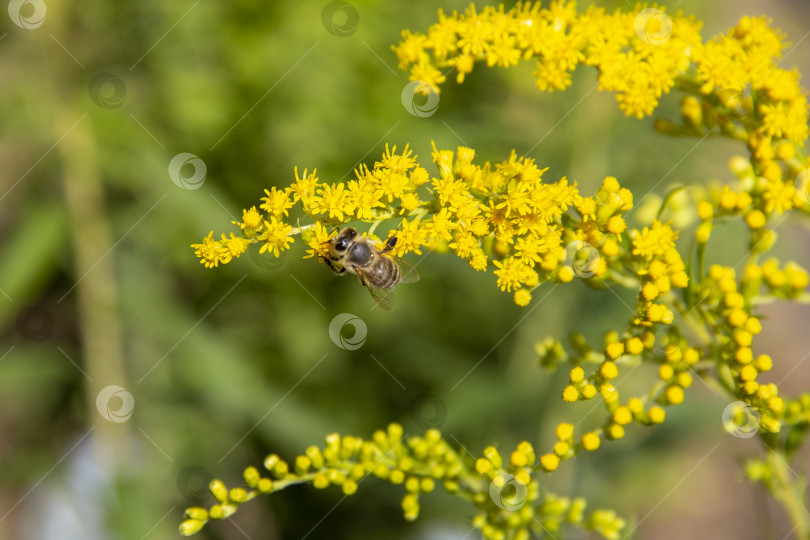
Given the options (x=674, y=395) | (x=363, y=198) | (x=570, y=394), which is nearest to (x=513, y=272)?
(x=570, y=394)

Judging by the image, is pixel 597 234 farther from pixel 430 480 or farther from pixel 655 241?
pixel 430 480

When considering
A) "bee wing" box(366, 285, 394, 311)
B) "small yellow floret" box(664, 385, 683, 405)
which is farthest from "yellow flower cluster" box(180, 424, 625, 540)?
"bee wing" box(366, 285, 394, 311)

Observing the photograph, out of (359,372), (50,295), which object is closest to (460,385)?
(359,372)

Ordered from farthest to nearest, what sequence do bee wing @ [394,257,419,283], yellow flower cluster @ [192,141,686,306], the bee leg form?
bee wing @ [394,257,419,283], the bee leg, yellow flower cluster @ [192,141,686,306]

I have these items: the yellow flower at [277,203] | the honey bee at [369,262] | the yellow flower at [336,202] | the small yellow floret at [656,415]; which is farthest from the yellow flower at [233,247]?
the small yellow floret at [656,415]

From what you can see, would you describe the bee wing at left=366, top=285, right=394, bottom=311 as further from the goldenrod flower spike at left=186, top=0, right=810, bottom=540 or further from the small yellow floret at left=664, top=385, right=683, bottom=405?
the small yellow floret at left=664, top=385, right=683, bottom=405
